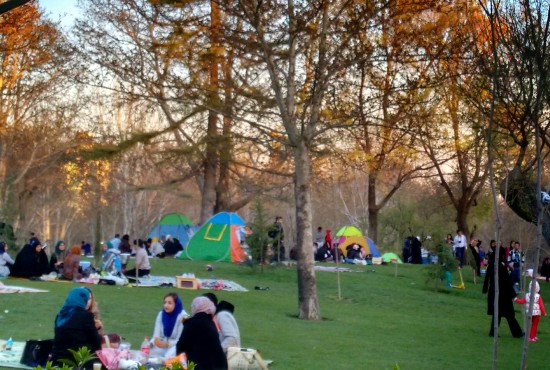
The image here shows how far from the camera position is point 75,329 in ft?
33.9

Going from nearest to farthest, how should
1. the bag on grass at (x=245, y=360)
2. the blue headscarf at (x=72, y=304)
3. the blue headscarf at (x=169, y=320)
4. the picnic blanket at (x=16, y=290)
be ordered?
the blue headscarf at (x=72, y=304), the bag on grass at (x=245, y=360), the blue headscarf at (x=169, y=320), the picnic blanket at (x=16, y=290)

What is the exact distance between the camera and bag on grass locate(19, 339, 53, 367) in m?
11.1

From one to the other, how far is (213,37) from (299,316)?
229 inches

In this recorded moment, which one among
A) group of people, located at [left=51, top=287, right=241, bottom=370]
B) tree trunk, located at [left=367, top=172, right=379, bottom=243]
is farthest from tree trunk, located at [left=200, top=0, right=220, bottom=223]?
group of people, located at [left=51, top=287, right=241, bottom=370]

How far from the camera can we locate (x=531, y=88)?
10.6m

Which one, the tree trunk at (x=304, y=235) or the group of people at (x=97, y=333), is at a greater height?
the tree trunk at (x=304, y=235)

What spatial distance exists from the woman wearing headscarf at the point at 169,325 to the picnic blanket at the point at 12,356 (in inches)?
68.8

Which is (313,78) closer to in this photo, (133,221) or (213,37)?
(213,37)

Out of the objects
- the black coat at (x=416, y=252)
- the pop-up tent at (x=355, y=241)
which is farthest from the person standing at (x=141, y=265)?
the black coat at (x=416, y=252)

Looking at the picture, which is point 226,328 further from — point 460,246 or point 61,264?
point 460,246

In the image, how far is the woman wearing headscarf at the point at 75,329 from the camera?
404 inches

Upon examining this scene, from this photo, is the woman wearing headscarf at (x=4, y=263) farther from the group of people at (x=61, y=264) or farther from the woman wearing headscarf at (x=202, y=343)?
the woman wearing headscarf at (x=202, y=343)

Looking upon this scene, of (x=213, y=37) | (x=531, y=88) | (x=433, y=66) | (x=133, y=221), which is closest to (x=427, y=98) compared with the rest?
(x=433, y=66)

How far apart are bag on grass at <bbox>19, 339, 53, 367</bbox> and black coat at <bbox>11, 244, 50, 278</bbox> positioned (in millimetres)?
12728
